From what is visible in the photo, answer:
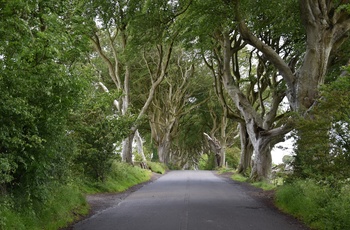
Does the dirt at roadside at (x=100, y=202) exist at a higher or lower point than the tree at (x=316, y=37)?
lower

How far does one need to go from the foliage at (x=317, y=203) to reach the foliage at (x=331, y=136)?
411 millimetres

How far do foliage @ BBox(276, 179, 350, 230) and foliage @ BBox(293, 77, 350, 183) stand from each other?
16.2 inches

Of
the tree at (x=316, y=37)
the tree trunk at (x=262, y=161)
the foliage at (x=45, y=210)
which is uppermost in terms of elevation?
the tree at (x=316, y=37)

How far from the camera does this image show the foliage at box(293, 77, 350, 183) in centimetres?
837

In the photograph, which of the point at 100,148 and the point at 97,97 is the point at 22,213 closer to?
the point at 97,97

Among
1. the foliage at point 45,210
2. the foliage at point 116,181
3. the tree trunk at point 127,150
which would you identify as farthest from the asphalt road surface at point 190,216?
the tree trunk at point 127,150

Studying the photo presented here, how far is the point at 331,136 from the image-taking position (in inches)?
352

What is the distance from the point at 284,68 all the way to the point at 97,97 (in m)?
7.88

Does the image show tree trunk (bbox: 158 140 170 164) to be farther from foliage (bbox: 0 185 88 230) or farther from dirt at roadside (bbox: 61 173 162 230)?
foliage (bbox: 0 185 88 230)

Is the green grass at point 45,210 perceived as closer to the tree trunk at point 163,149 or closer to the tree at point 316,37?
the tree at point 316,37

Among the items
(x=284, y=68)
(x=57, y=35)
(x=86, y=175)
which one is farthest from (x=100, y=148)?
(x=57, y=35)

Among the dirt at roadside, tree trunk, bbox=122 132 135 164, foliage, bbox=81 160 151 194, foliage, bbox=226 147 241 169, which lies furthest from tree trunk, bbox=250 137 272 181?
foliage, bbox=226 147 241 169

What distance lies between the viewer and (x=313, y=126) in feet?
30.5

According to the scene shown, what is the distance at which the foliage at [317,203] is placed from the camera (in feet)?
25.6
